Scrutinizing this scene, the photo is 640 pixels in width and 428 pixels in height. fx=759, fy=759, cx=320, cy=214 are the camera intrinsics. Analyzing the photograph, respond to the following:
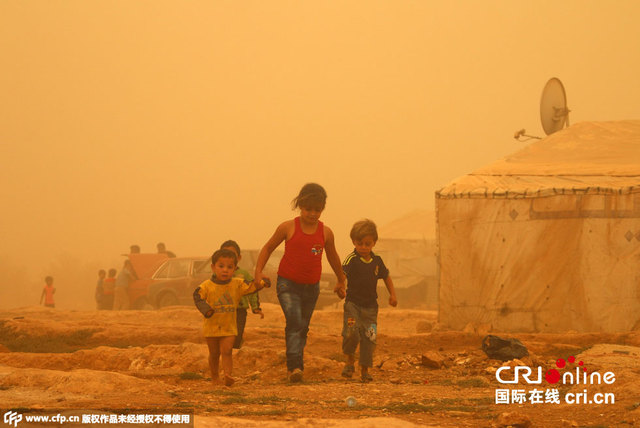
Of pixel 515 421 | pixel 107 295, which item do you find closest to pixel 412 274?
pixel 107 295

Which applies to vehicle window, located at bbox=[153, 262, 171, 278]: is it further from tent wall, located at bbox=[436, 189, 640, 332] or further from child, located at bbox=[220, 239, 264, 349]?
child, located at bbox=[220, 239, 264, 349]

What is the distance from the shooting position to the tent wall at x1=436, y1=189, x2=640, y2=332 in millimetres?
10523

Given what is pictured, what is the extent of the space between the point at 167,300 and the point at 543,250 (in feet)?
29.9

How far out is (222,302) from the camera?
18.6 feet

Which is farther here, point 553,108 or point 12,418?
point 553,108

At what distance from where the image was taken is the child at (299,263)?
5.93m

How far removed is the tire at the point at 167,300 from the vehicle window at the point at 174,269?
15.9 inches

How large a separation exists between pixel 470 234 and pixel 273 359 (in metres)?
5.23

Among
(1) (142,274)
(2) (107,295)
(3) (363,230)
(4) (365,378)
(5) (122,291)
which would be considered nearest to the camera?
(4) (365,378)

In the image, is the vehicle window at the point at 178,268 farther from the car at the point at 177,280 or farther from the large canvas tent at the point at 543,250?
the large canvas tent at the point at 543,250

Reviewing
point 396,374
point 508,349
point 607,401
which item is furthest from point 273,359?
point 607,401

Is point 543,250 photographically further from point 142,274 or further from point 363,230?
point 142,274

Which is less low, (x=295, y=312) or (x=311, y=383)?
(x=295, y=312)

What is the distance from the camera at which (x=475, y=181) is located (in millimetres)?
11719
